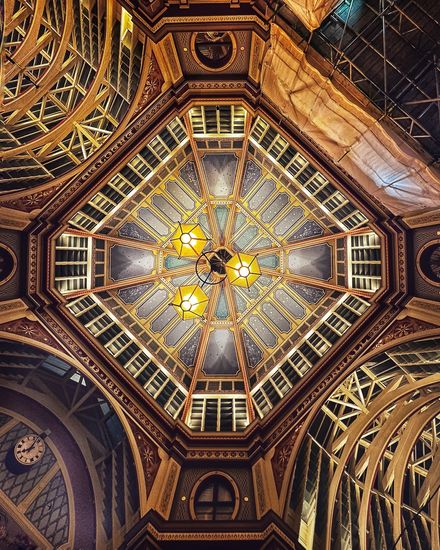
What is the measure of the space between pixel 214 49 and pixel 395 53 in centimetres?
730

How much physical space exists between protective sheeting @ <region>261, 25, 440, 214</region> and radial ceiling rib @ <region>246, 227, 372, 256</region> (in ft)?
15.7

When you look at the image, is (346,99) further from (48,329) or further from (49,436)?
(49,436)

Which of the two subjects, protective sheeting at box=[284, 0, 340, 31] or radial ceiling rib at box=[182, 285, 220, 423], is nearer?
protective sheeting at box=[284, 0, 340, 31]

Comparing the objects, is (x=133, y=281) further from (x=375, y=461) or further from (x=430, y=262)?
(x=430, y=262)

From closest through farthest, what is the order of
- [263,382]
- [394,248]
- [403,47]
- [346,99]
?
[346,99] → [403,47] → [394,248] → [263,382]

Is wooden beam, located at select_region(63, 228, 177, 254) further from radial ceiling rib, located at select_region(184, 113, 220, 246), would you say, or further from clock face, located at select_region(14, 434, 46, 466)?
clock face, located at select_region(14, 434, 46, 466)

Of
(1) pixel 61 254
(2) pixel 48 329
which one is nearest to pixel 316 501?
(2) pixel 48 329

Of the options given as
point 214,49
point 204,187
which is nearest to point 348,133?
point 214,49

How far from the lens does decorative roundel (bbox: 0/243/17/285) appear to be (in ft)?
73.5

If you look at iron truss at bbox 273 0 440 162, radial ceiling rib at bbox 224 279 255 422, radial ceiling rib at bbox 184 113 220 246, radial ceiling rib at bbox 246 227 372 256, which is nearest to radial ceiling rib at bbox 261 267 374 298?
radial ceiling rib at bbox 246 227 372 256

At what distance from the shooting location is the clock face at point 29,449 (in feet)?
79.8

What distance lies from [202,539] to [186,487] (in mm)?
2523

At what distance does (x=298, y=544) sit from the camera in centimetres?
2052

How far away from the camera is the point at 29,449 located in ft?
80.1
